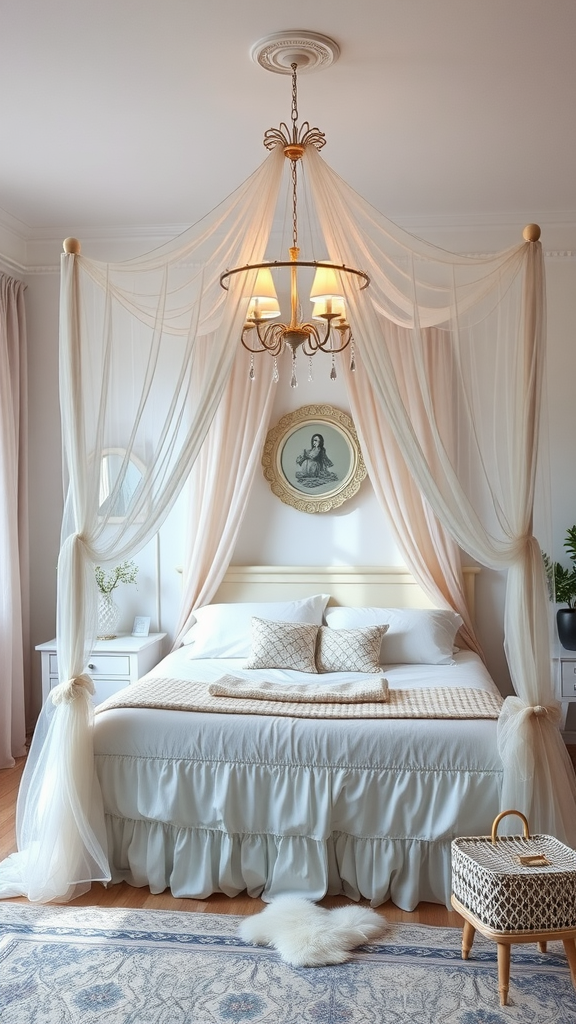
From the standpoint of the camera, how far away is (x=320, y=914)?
3.21 metres

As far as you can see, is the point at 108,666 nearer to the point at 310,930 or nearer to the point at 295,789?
the point at 295,789

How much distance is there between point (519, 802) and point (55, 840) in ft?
5.61

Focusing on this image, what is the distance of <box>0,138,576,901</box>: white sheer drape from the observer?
326cm

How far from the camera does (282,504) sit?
5.43 m

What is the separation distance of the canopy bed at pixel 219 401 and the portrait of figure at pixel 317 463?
5.63ft

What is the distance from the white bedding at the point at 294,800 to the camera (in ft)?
10.9

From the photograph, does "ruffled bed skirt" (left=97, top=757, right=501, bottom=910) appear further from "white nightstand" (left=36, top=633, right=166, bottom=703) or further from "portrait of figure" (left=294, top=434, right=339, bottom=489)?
"portrait of figure" (left=294, top=434, right=339, bottom=489)

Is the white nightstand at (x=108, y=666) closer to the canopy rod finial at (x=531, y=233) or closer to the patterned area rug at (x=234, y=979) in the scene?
the patterned area rug at (x=234, y=979)

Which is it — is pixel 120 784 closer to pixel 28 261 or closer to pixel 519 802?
pixel 519 802

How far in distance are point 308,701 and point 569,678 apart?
1767 mm

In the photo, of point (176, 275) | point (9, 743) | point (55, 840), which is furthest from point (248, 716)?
point (9, 743)

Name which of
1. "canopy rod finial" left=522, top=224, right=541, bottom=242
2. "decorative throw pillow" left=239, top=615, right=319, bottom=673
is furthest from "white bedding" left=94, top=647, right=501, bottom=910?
"canopy rod finial" left=522, top=224, right=541, bottom=242

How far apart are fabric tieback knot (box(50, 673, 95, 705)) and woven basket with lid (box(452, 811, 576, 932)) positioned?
1.54 m

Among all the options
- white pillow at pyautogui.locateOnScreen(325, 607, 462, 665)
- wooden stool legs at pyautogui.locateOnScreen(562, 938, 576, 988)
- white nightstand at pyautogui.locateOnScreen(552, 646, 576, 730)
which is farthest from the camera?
white nightstand at pyautogui.locateOnScreen(552, 646, 576, 730)
